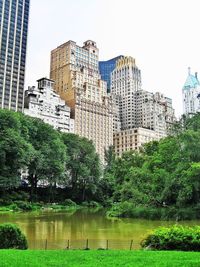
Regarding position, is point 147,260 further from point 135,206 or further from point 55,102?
point 55,102

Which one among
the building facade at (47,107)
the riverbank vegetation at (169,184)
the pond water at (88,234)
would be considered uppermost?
the building facade at (47,107)

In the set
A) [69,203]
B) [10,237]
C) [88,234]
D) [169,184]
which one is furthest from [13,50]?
[10,237]

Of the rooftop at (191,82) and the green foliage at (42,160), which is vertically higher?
the rooftop at (191,82)

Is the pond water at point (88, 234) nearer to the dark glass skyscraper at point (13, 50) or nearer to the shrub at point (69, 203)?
the shrub at point (69, 203)

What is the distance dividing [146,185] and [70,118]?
92881 millimetres

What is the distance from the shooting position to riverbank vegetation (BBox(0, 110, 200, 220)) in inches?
1358

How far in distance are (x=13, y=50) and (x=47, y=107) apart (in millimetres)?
21766

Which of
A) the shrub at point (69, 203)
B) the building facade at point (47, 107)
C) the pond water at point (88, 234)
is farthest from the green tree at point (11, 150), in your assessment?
the building facade at point (47, 107)

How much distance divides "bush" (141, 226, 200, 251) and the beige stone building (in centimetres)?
12736

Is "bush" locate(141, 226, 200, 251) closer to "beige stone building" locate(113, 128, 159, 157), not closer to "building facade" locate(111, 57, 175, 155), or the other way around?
"beige stone building" locate(113, 128, 159, 157)

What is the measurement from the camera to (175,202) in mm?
35656

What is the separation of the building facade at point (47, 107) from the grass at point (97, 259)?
106 m

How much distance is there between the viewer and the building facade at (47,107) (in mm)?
117750

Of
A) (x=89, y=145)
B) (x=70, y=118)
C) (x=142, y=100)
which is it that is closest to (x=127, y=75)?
(x=142, y=100)
